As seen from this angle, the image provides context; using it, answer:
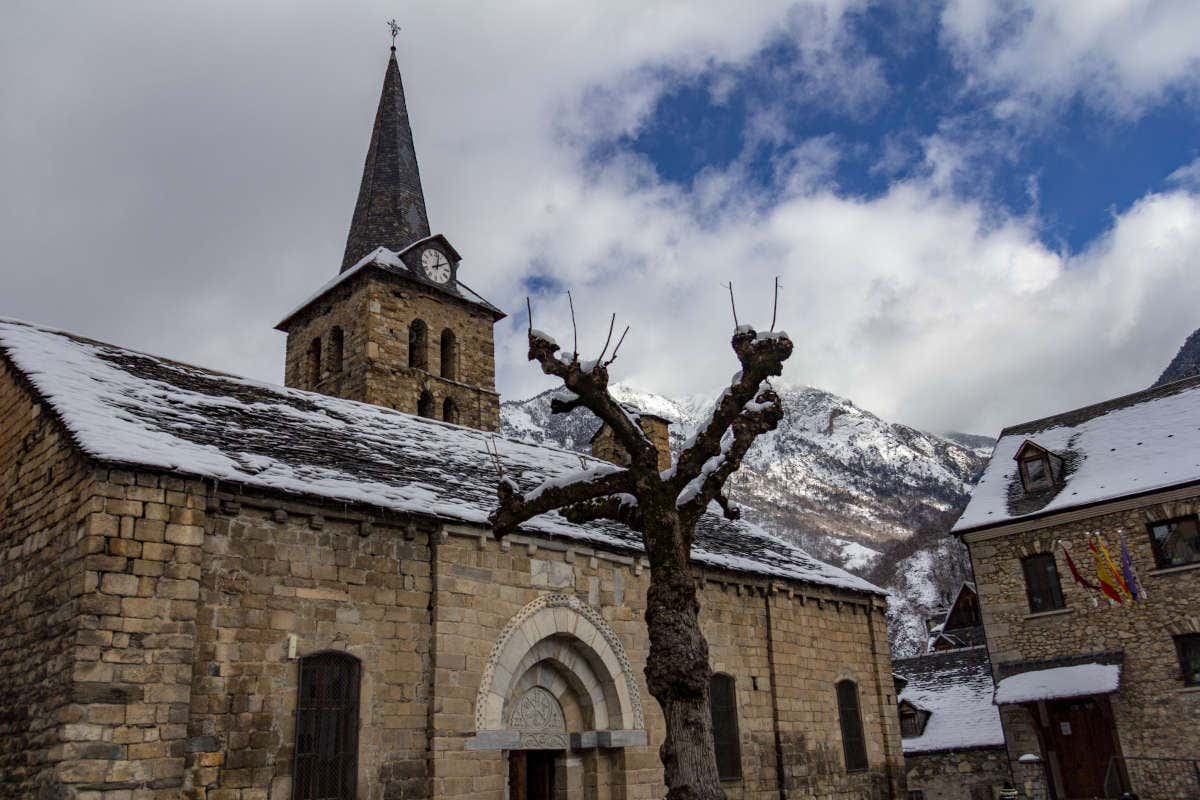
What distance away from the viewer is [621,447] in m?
24.8

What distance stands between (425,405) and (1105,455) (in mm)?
19049

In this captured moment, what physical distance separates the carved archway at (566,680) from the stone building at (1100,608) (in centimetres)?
1213

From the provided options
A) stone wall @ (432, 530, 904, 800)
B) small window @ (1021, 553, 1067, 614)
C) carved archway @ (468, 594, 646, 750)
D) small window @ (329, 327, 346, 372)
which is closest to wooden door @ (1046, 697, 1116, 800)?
small window @ (1021, 553, 1067, 614)

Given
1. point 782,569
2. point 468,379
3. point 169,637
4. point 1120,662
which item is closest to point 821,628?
point 782,569

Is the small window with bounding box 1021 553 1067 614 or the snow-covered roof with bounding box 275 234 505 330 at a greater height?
the snow-covered roof with bounding box 275 234 505 330

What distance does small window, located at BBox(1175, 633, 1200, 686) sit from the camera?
70.3 ft

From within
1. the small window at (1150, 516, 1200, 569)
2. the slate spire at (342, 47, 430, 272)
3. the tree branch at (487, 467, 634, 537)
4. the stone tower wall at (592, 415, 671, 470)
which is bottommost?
the tree branch at (487, 467, 634, 537)

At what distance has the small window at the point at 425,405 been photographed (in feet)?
96.1

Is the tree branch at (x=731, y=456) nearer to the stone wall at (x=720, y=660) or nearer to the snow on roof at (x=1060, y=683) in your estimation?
the stone wall at (x=720, y=660)

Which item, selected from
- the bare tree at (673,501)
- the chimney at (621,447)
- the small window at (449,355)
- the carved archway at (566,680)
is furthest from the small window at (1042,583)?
the small window at (449,355)

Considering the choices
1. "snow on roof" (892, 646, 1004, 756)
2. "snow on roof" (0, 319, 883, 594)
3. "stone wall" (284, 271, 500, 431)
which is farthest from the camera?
"snow on roof" (892, 646, 1004, 756)

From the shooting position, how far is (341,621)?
12.4m

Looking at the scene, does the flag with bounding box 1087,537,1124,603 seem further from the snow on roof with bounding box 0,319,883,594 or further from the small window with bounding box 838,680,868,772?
the snow on roof with bounding box 0,319,883,594

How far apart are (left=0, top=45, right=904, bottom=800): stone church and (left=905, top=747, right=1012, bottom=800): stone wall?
10.1 metres
